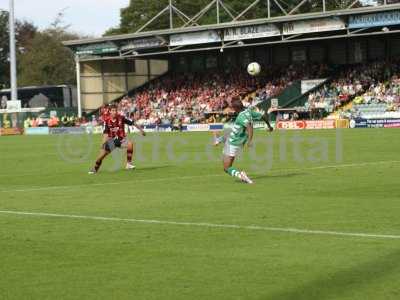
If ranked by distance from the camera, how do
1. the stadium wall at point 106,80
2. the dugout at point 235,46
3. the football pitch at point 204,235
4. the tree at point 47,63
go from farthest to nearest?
the tree at point 47,63 < the stadium wall at point 106,80 < the dugout at point 235,46 < the football pitch at point 204,235

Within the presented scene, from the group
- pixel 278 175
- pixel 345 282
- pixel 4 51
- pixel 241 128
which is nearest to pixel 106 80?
pixel 4 51

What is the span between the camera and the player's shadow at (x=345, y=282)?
25.2 ft

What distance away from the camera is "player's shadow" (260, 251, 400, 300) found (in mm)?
7695

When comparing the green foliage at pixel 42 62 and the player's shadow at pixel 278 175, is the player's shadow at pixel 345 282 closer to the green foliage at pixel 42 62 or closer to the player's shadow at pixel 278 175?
the player's shadow at pixel 278 175

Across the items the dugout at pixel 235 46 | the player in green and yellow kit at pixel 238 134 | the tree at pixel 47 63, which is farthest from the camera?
the tree at pixel 47 63

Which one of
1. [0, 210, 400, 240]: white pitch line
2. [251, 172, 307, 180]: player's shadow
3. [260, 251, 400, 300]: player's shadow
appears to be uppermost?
[251, 172, 307, 180]: player's shadow

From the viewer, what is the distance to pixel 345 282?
8148 mm

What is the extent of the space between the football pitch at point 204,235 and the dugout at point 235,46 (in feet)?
117

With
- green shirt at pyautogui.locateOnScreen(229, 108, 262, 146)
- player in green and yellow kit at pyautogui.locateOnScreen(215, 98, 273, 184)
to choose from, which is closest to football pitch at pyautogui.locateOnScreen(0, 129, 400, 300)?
player in green and yellow kit at pyautogui.locateOnScreen(215, 98, 273, 184)

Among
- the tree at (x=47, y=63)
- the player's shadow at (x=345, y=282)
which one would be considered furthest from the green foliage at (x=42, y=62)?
the player's shadow at (x=345, y=282)

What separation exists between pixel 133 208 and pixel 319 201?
3.13 metres

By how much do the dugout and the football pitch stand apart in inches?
1401

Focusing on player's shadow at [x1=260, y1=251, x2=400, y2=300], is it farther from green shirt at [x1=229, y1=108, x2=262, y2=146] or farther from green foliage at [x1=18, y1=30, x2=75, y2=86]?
green foliage at [x1=18, y1=30, x2=75, y2=86]

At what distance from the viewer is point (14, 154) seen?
36000 mm
